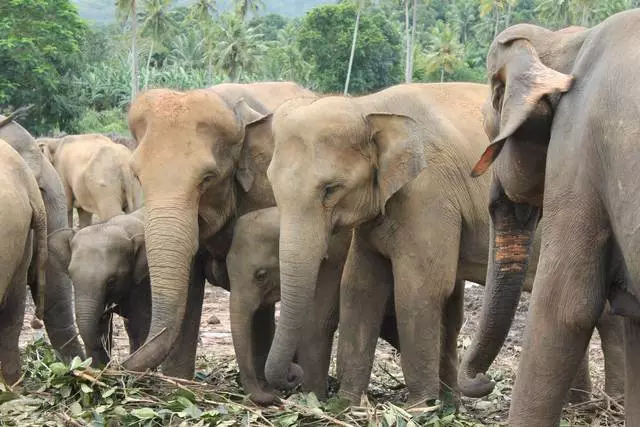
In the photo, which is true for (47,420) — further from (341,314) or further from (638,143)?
(638,143)

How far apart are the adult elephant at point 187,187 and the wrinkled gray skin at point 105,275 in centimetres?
30

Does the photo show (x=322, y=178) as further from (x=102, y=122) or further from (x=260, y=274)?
(x=102, y=122)

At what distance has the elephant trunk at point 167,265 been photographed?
5.46m

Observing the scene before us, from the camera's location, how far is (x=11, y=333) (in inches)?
229

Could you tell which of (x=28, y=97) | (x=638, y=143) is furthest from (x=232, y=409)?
(x=28, y=97)

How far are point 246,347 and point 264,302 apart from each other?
0.92 feet

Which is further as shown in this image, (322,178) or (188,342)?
(188,342)

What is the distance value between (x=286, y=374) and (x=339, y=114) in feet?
3.98

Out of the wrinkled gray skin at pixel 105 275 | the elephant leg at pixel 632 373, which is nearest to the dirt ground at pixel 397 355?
the wrinkled gray skin at pixel 105 275

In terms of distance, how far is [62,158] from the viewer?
A: 15.4 metres

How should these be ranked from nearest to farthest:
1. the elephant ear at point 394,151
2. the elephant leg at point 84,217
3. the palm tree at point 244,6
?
1. the elephant ear at point 394,151
2. the elephant leg at point 84,217
3. the palm tree at point 244,6

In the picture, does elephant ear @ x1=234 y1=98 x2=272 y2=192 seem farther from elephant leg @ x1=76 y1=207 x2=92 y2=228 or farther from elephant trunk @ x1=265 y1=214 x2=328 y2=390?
elephant leg @ x1=76 y1=207 x2=92 y2=228

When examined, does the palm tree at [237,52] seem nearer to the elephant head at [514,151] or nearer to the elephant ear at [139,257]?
the elephant ear at [139,257]

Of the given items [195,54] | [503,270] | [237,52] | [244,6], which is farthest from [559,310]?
[195,54]
